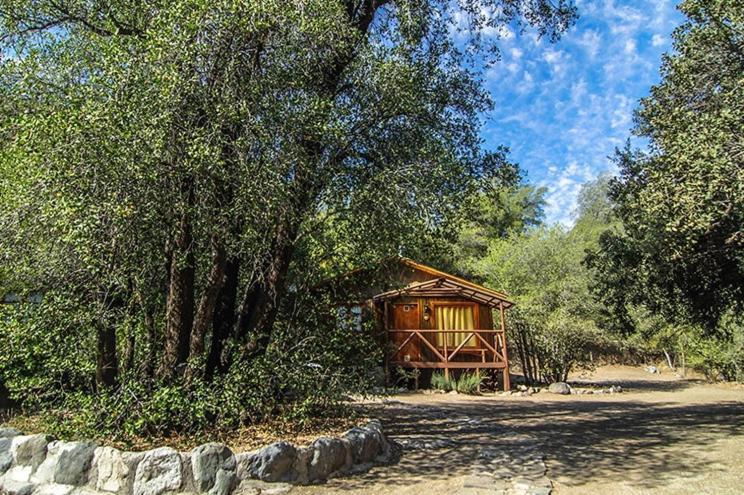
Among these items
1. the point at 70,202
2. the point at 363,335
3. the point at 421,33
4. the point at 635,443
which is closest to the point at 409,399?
the point at 363,335

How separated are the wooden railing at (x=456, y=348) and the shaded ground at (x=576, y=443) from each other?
254cm

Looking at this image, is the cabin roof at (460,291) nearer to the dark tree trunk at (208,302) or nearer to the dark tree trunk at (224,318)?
the dark tree trunk at (224,318)

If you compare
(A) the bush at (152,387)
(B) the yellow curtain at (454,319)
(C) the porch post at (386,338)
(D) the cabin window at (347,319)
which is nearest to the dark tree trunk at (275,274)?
(A) the bush at (152,387)

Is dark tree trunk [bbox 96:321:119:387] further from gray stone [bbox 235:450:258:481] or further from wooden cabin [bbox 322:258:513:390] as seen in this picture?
wooden cabin [bbox 322:258:513:390]

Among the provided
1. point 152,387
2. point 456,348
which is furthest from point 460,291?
point 152,387

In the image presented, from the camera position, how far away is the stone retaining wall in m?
4.50

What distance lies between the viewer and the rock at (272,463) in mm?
→ 4609

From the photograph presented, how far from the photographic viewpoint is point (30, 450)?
508 cm

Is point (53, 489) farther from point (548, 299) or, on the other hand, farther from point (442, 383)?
point (548, 299)

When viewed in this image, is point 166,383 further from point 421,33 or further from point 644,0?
point 644,0

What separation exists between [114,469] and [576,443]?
18.0ft

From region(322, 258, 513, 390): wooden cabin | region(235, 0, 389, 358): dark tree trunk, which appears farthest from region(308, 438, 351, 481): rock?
region(322, 258, 513, 390): wooden cabin

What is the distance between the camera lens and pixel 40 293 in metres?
6.40

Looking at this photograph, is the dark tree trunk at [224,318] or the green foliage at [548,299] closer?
the dark tree trunk at [224,318]
